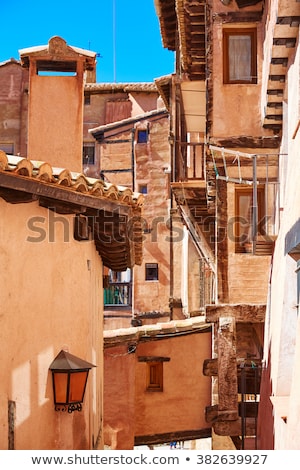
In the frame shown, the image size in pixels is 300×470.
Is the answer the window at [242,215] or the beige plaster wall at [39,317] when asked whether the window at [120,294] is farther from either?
the beige plaster wall at [39,317]

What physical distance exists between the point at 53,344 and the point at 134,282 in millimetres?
25404

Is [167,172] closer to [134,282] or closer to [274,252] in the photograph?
[134,282]

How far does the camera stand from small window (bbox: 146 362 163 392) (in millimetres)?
18562

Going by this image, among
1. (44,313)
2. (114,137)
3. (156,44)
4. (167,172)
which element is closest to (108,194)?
(44,313)

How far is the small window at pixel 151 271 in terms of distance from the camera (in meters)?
34.6

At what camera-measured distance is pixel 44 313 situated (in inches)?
369

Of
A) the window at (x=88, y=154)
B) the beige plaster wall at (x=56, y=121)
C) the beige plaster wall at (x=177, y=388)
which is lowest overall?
the beige plaster wall at (x=177, y=388)

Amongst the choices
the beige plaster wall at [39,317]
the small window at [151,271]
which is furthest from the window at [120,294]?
the beige plaster wall at [39,317]

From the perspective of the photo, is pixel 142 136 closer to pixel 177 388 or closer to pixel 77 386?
pixel 177 388

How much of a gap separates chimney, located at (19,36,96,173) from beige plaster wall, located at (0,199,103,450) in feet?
6.09

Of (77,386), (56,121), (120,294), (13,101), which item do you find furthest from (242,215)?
(13,101)

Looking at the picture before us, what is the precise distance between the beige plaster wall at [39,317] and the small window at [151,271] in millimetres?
23333

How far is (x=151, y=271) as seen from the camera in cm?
3466

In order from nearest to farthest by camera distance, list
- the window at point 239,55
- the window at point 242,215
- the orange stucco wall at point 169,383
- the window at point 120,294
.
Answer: the window at point 239,55
the window at point 242,215
the orange stucco wall at point 169,383
the window at point 120,294
